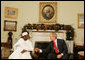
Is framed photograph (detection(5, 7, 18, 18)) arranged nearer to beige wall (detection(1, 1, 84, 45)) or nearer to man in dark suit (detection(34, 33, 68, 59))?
beige wall (detection(1, 1, 84, 45))

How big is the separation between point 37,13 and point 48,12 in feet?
1.79

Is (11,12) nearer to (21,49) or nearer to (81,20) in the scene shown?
(81,20)

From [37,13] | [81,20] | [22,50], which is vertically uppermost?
[37,13]

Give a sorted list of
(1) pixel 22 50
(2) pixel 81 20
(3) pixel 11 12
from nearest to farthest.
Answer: (1) pixel 22 50, (2) pixel 81 20, (3) pixel 11 12

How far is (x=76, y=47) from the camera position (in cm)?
776

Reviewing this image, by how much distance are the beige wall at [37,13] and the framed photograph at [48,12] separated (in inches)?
6.9

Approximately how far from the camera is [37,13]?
841 cm

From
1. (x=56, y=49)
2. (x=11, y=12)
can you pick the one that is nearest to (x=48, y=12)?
(x=11, y=12)

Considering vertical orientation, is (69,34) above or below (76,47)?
above

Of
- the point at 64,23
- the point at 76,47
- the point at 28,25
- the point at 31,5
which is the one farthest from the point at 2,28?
the point at 76,47

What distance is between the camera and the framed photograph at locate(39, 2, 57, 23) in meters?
8.32

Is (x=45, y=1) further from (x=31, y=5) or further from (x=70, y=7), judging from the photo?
(x=70, y=7)

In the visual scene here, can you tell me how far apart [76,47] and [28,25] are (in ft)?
8.05

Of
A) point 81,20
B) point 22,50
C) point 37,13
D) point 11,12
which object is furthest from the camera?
point 37,13
